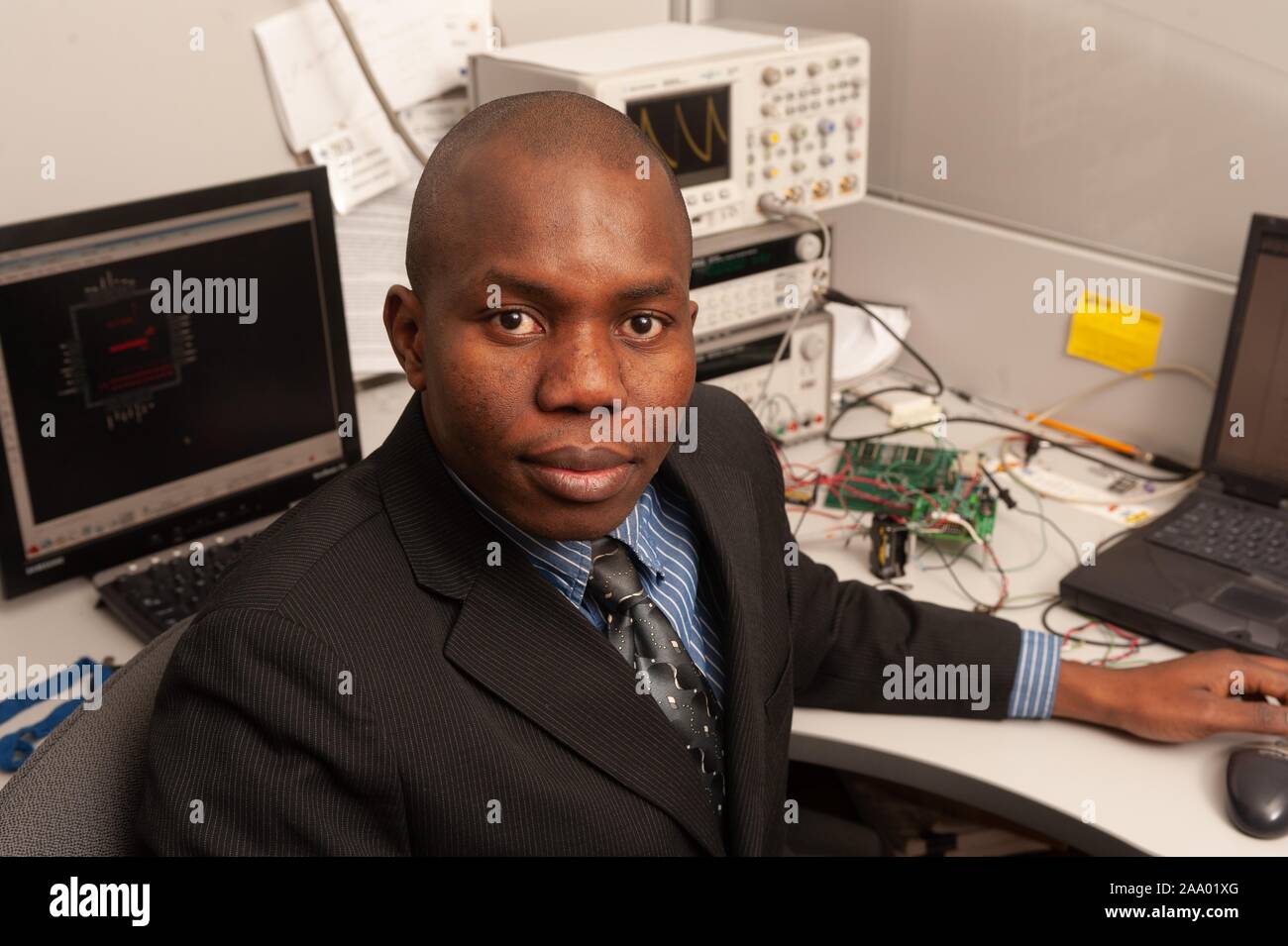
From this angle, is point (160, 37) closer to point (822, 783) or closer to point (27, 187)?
point (27, 187)

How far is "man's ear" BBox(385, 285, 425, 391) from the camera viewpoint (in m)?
0.95

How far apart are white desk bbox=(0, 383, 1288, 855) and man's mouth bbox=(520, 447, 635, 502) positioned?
1.82 feet

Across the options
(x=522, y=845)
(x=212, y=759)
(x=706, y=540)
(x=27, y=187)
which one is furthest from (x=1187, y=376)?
(x=27, y=187)

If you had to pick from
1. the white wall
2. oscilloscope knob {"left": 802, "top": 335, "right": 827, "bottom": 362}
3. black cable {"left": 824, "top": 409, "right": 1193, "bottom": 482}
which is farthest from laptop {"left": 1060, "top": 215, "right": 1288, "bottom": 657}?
the white wall

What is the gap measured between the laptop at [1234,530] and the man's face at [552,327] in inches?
31.0

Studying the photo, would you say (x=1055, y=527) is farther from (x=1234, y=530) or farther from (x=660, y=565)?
(x=660, y=565)

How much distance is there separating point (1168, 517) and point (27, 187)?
58.0 inches

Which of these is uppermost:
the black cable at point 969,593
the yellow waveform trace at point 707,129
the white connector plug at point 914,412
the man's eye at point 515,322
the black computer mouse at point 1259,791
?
the yellow waveform trace at point 707,129

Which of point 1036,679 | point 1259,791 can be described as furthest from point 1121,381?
point 1259,791

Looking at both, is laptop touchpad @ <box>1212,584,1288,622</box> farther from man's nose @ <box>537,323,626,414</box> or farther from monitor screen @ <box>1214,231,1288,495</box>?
man's nose @ <box>537,323,626,414</box>

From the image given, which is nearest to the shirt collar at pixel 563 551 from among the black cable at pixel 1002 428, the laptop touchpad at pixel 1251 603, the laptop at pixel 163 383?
the laptop at pixel 163 383

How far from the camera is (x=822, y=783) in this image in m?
1.71

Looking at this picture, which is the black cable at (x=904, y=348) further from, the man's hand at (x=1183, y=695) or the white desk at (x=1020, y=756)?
the man's hand at (x=1183, y=695)

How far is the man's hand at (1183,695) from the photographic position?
4.15 ft
